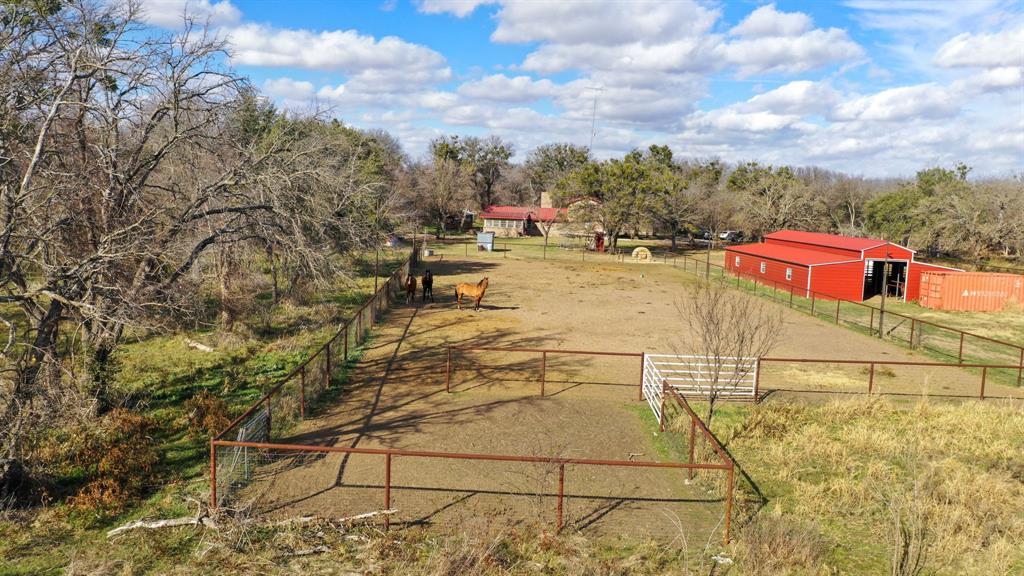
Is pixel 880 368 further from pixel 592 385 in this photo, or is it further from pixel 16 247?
pixel 16 247

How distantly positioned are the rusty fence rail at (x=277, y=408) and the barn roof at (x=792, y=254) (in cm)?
2458

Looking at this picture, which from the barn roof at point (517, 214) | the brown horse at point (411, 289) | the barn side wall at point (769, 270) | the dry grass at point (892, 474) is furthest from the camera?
the barn roof at point (517, 214)

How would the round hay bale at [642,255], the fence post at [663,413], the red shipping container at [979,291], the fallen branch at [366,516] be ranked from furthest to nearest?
the round hay bale at [642,255] < the red shipping container at [979,291] < the fence post at [663,413] < the fallen branch at [366,516]

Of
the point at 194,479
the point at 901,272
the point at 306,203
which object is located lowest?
the point at 194,479

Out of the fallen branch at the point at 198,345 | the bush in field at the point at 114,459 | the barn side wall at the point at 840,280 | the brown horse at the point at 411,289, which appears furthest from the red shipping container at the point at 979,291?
the bush in field at the point at 114,459

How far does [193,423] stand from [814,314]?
2539cm

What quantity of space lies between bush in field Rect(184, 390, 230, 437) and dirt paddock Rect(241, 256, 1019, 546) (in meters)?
1.53

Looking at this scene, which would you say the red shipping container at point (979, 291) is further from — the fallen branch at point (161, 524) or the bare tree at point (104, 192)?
the fallen branch at point (161, 524)

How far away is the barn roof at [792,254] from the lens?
117 feet

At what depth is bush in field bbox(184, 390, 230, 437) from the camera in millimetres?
12665

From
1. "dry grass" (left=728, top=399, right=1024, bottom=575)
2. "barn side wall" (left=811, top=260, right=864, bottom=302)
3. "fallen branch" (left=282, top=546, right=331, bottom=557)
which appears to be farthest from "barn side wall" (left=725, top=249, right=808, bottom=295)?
"fallen branch" (left=282, top=546, right=331, bottom=557)

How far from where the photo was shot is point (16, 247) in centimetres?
1259

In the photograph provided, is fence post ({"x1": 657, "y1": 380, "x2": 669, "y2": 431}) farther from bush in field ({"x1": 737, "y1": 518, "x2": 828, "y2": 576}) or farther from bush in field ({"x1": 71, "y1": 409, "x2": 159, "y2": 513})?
bush in field ({"x1": 71, "y1": 409, "x2": 159, "y2": 513})

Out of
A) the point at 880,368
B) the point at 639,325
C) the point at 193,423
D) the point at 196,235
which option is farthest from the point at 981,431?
the point at 196,235
